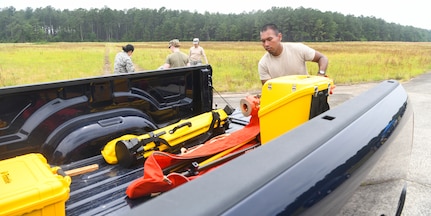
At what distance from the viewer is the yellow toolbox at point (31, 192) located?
1.54m

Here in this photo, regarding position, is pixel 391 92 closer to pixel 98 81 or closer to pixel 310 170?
pixel 310 170

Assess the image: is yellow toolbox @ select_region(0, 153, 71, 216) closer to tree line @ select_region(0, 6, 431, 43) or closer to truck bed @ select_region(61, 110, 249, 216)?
truck bed @ select_region(61, 110, 249, 216)

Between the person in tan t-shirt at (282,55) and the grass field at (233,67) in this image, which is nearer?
the person in tan t-shirt at (282,55)

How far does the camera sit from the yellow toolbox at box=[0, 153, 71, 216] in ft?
5.05

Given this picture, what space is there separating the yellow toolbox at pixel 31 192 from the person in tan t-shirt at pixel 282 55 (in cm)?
252

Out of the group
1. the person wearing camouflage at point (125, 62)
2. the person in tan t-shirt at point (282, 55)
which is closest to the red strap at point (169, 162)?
the person in tan t-shirt at point (282, 55)

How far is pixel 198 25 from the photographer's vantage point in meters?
104

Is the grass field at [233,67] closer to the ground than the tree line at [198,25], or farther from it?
closer to the ground

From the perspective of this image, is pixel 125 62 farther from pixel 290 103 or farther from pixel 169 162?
pixel 290 103

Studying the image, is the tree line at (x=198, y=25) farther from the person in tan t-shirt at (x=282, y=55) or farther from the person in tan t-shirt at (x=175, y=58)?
the person in tan t-shirt at (x=282, y=55)

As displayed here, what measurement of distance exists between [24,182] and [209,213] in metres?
1.29

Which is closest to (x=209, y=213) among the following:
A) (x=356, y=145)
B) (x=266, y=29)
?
(x=356, y=145)

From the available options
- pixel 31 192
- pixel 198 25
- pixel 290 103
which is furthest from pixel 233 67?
pixel 198 25

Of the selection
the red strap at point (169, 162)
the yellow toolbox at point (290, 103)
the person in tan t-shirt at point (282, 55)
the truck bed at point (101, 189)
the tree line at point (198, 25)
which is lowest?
the truck bed at point (101, 189)
